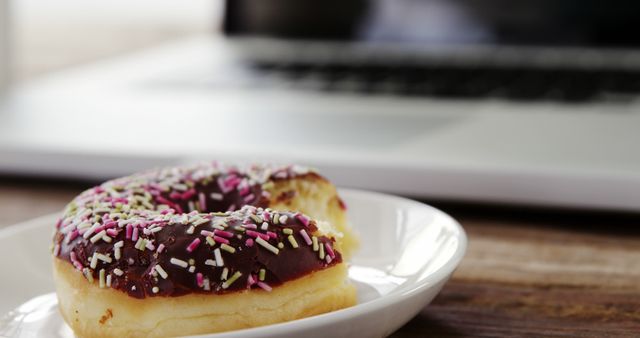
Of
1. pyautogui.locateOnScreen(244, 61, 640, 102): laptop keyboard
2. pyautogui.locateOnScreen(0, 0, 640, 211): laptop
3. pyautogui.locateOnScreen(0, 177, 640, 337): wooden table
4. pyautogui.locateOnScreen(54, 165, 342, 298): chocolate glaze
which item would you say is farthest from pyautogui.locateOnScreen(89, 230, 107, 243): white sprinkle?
pyautogui.locateOnScreen(244, 61, 640, 102): laptop keyboard

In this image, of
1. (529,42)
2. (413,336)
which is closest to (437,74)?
(529,42)

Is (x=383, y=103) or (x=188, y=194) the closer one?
(x=188, y=194)

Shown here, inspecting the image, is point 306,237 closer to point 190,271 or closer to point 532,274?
point 190,271

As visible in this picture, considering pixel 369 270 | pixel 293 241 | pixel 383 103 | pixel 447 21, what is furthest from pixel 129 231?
pixel 447 21

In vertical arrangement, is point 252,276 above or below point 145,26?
above

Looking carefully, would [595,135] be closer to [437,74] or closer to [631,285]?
[631,285]

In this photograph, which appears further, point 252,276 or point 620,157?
point 620,157

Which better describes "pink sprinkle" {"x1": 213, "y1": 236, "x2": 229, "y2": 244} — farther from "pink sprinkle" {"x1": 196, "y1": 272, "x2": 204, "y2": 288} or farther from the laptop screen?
the laptop screen
